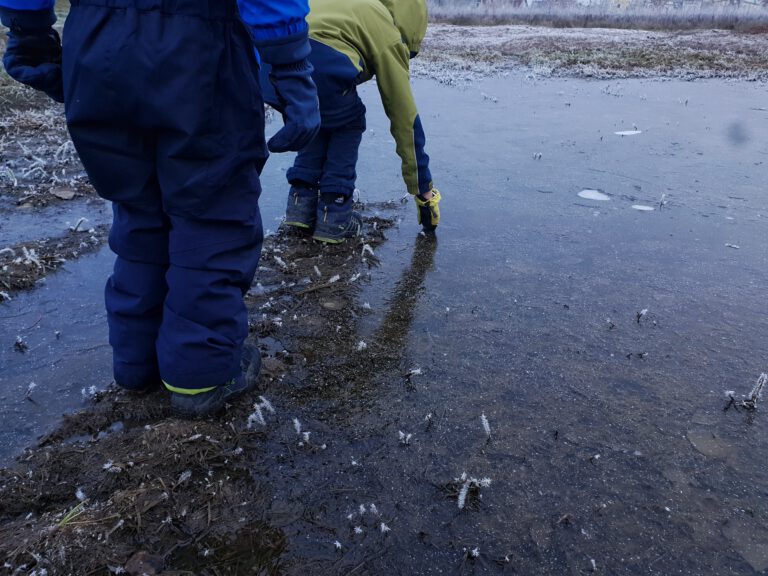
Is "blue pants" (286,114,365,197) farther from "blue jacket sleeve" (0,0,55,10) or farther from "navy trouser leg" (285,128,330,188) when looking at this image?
"blue jacket sleeve" (0,0,55,10)

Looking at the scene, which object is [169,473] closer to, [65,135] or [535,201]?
[535,201]

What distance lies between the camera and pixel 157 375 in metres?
3.01

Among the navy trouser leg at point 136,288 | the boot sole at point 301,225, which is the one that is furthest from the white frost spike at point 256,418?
the boot sole at point 301,225

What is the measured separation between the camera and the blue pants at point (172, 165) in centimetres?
229

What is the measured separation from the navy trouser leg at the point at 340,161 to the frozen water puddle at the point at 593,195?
8.13 ft

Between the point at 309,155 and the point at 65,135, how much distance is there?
486 cm

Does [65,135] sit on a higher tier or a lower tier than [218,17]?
lower

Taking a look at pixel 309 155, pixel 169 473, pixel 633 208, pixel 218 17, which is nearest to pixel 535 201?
pixel 633 208

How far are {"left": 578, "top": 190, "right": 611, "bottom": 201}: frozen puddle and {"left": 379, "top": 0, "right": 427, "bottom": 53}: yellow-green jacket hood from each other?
2.31 m

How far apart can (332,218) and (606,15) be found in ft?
112

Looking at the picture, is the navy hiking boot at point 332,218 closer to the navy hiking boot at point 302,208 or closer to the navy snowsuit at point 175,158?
the navy hiking boot at point 302,208

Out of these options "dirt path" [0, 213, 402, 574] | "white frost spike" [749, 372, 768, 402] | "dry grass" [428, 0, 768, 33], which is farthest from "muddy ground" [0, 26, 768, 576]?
"dry grass" [428, 0, 768, 33]

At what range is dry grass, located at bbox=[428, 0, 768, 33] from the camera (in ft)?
93.5

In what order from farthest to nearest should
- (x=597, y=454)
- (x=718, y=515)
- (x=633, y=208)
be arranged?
(x=633, y=208) < (x=597, y=454) < (x=718, y=515)
